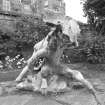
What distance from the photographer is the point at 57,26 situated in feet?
5.20

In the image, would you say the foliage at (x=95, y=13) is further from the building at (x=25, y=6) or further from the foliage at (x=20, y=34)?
the foliage at (x=20, y=34)

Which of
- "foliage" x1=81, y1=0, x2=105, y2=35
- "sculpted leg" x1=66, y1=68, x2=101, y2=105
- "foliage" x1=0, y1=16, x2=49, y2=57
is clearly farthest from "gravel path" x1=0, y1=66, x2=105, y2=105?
"foliage" x1=81, y1=0, x2=105, y2=35

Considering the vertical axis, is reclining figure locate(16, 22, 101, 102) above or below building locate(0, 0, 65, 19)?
below

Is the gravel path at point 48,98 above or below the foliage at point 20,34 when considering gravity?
below

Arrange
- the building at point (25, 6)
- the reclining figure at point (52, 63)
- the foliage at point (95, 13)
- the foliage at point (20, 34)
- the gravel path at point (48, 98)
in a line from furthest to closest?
1. the building at point (25, 6)
2. the foliage at point (95, 13)
3. the foliage at point (20, 34)
4. the reclining figure at point (52, 63)
5. the gravel path at point (48, 98)

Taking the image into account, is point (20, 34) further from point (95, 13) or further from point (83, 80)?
point (83, 80)

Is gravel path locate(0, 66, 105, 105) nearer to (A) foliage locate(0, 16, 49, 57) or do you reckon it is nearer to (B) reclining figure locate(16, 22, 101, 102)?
(B) reclining figure locate(16, 22, 101, 102)

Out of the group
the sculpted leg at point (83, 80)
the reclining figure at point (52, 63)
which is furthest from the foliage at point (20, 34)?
the sculpted leg at point (83, 80)

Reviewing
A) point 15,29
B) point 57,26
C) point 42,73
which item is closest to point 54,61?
point 42,73

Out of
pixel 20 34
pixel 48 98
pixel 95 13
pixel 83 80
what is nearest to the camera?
pixel 48 98

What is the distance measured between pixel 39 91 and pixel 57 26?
29.5 inches

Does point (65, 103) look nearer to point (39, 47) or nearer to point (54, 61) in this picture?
point (54, 61)

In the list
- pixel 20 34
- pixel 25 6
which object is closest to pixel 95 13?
pixel 20 34

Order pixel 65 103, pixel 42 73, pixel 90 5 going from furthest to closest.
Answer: pixel 90 5 → pixel 42 73 → pixel 65 103
